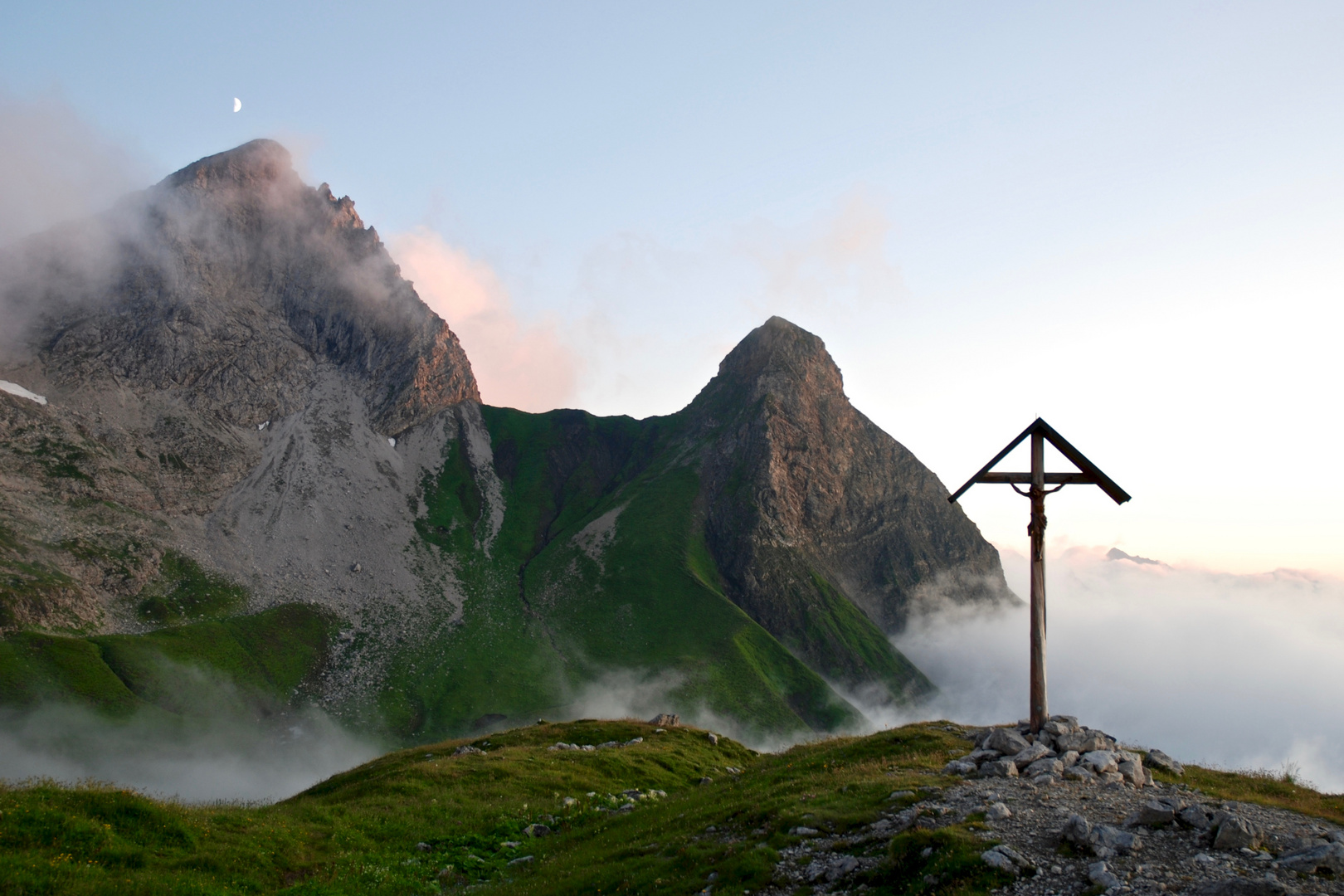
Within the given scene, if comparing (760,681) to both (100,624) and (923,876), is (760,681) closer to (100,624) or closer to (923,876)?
(100,624)

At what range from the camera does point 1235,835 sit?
14.2 metres

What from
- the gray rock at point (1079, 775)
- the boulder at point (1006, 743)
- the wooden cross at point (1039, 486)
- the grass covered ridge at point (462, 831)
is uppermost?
the wooden cross at point (1039, 486)

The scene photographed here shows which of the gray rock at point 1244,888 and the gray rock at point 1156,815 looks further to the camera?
the gray rock at point 1156,815

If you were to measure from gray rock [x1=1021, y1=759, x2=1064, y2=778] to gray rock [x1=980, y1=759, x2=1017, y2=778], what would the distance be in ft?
1.08

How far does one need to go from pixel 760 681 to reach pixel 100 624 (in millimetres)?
135866

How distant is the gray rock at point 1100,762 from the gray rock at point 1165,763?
2.83 meters

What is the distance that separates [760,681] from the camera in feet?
565

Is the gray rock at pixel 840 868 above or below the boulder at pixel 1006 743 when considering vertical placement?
below

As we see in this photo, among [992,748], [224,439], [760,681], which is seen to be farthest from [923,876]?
[224,439]

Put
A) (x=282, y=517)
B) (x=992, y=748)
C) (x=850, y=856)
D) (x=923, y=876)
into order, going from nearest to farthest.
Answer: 1. (x=923, y=876)
2. (x=850, y=856)
3. (x=992, y=748)
4. (x=282, y=517)

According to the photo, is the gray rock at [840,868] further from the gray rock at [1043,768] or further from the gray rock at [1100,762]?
the gray rock at [1100,762]

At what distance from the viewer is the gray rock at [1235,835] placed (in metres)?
14.2

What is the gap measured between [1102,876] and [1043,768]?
28.5 ft

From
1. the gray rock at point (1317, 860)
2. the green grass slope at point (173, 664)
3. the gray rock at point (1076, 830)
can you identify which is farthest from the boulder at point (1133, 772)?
the green grass slope at point (173, 664)
